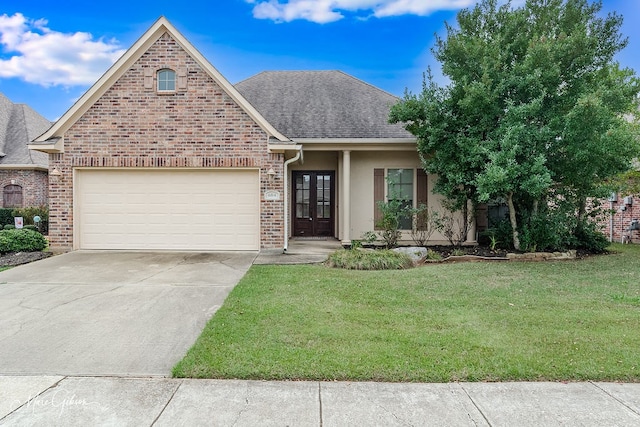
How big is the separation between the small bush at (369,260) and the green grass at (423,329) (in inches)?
36.6

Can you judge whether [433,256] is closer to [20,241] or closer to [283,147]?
[283,147]

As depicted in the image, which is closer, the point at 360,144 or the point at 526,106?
the point at 526,106

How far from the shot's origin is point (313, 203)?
13.5 metres

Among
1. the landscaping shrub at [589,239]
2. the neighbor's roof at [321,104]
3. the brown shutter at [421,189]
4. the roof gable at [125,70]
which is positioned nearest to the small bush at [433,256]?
the brown shutter at [421,189]

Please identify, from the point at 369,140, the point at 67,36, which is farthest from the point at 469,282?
the point at 67,36

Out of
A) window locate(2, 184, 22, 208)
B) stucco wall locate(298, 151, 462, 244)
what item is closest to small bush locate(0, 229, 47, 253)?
stucco wall locate(298, 151, 462, 244)

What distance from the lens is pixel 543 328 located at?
4.65 metres

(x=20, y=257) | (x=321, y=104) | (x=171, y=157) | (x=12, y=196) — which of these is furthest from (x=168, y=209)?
(x=12, y=196)

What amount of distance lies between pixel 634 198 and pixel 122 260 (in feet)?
56.9

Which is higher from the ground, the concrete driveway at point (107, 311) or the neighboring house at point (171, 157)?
the neighboring house at point (171, 157)

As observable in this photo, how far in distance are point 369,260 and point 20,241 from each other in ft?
28.5

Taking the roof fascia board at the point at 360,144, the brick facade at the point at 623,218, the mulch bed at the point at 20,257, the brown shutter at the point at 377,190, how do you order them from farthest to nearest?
the brick facade at the point at 623,218, the brown shutter at the point at 377,190, the roof fascia board at the point at 360,144, the mulch bed at the point at 20,257

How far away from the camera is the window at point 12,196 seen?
18.3 meters

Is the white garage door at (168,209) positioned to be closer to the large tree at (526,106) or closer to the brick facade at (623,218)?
the large tree at (526,106)
